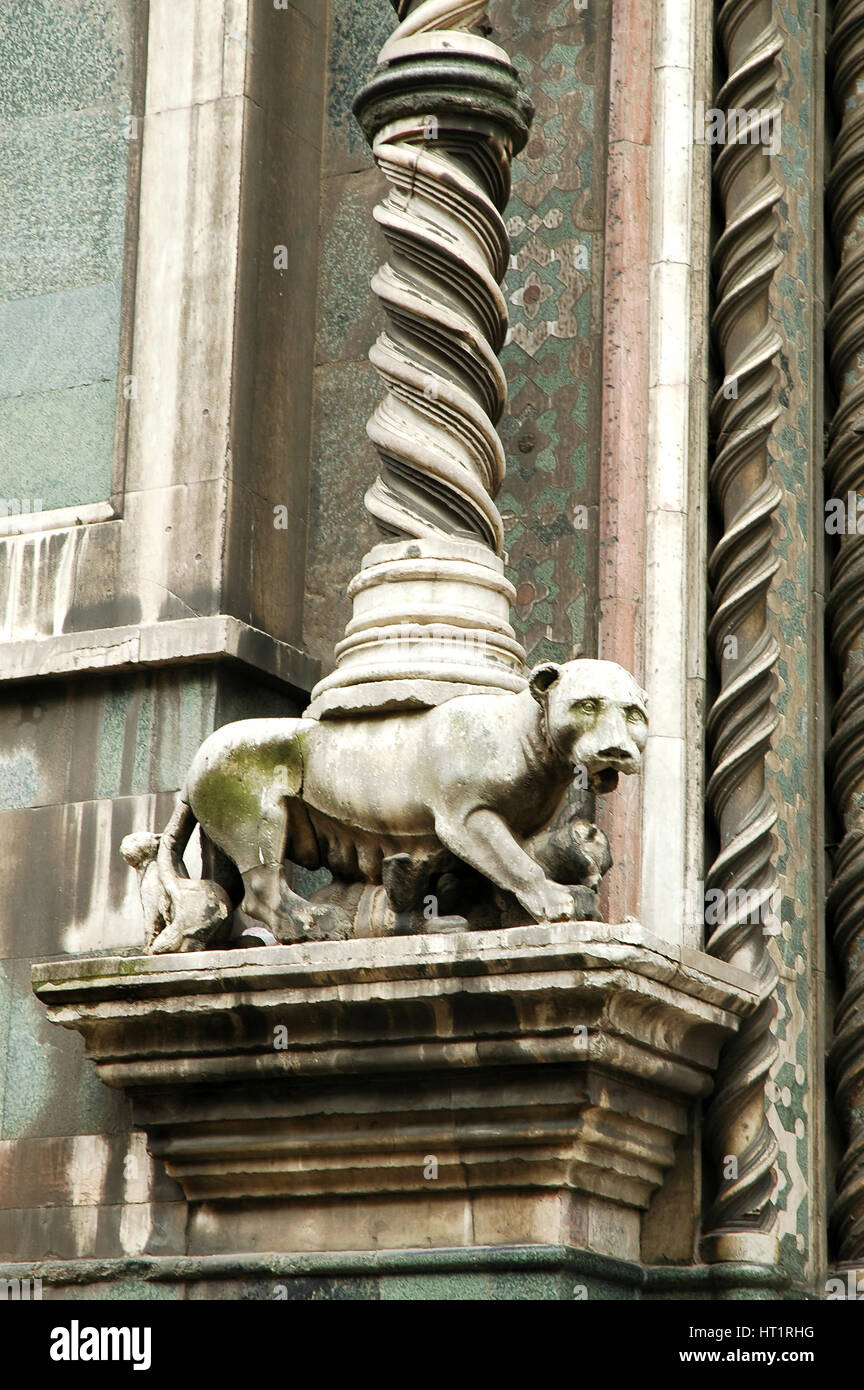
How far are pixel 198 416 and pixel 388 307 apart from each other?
2.44 feet

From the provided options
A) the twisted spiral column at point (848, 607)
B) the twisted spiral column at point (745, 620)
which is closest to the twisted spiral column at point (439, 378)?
the twisted spiral column at point (745, 620)

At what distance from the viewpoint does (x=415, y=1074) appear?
554cm

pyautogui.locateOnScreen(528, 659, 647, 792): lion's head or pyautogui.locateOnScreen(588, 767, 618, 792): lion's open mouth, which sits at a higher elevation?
pyautogui.locateOnScreen(528, 659, 647, 792): lion's head

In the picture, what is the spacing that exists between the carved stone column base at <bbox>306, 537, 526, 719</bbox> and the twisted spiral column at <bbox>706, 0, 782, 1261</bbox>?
0.64m

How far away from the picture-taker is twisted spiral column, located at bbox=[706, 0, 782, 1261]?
590 centimetres

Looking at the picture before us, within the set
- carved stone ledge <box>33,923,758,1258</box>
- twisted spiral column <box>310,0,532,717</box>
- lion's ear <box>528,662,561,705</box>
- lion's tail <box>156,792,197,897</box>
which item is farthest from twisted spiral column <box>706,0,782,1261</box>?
lion's tail <box>156,792,197,897</box>

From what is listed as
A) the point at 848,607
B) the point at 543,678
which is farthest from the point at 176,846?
the point at 848,607

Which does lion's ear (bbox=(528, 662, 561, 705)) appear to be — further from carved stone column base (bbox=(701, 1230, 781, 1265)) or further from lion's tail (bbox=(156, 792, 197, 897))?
carved stone column base (bbox=(701, 1230, 781, 1265))

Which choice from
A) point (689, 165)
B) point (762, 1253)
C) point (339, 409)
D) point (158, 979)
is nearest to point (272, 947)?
point (158, 979)

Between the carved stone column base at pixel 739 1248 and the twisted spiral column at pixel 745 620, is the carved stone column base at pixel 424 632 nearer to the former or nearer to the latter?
the twisted spiral column at pixel 745 620

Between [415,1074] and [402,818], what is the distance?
58 cm

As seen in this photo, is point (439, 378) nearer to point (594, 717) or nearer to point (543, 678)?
point (543, 678)

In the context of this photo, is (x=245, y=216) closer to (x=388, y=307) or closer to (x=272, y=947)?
(x=388, y=307)

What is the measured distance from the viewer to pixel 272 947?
5.64 m
